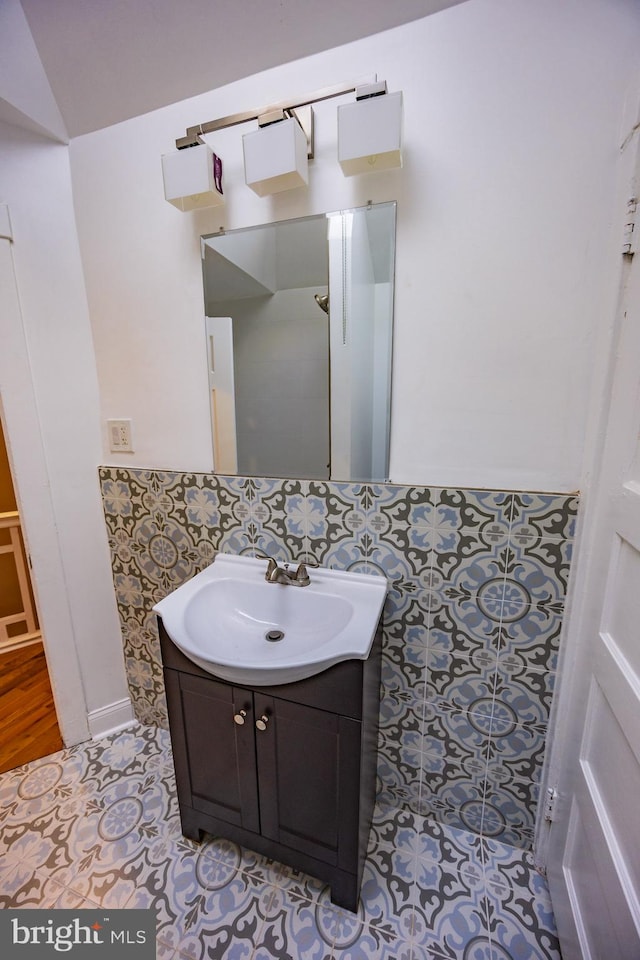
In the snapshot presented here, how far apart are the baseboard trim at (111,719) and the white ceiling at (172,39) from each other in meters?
2.20

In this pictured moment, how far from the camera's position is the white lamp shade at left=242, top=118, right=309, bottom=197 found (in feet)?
2.99

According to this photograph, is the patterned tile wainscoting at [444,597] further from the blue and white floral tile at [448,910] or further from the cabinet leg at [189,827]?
the cabinet leg at [189,827]

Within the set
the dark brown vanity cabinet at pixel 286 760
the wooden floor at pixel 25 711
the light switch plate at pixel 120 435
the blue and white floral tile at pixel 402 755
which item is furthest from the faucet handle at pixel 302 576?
the wooden floor at pixel 25 711

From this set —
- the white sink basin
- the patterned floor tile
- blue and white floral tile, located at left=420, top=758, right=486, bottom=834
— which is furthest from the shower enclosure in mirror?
the patterned floor tile

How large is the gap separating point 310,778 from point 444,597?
1.96ft

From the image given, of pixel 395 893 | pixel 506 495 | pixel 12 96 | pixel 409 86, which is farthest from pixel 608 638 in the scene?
pixel 12 96

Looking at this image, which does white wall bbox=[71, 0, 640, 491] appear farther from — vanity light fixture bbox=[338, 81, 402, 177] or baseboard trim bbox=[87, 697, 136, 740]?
baseboard trim bbox=[87, 697, 136, 740]

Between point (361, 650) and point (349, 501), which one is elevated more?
point (349, 501)

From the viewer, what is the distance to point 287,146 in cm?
91

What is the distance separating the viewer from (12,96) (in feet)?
3.54

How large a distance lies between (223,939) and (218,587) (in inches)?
35.1

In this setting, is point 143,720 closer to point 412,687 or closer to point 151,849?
point 151,849

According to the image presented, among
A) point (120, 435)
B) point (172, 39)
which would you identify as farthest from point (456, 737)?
point (172, 39)

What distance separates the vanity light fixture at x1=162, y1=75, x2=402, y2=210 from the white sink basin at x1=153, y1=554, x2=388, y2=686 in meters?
1.11
